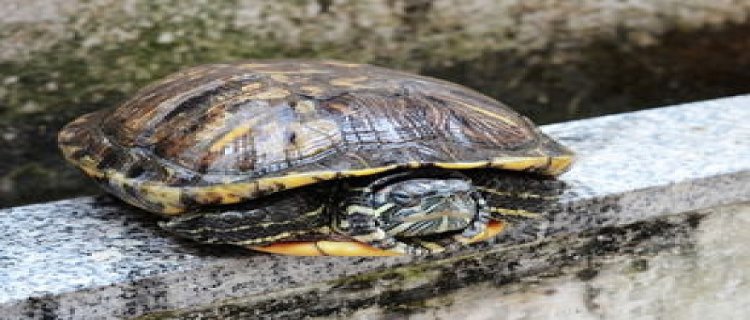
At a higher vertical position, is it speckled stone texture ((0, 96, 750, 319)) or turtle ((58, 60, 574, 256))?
turtle ((58, 60, 574, 256))

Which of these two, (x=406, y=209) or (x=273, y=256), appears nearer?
(x=406, y=209)

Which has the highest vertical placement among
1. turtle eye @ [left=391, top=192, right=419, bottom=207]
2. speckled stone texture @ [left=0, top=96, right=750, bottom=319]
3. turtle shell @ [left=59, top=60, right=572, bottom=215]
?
turtle shell @ [left=59, top=60, right=572, bottom=215]

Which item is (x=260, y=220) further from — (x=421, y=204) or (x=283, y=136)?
(x=421, y=204)

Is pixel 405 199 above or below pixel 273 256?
above

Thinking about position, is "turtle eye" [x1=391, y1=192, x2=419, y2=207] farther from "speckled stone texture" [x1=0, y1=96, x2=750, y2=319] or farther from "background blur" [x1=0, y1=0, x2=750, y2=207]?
"background blur" [x1=0, y1=0, x2=750, y2=207]

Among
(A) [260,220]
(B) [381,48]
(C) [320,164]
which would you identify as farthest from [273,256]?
(B) [381,48]

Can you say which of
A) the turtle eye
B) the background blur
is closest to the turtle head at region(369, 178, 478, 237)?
the turtle eye

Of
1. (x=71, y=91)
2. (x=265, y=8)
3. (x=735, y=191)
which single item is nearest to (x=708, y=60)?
(x=735, y=191)
